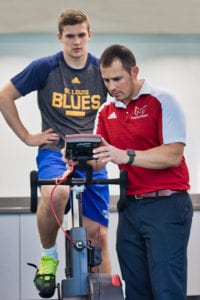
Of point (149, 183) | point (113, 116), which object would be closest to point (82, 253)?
point (149, 183)

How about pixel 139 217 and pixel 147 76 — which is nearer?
pixel 139 217

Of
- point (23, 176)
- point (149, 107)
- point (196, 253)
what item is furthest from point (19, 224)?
point (149, 107)

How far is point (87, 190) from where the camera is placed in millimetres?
2805

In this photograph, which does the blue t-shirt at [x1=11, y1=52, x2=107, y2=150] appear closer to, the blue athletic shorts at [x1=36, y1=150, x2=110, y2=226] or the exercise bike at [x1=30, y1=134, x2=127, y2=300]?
the blue athletic shorts at [x1=36, y1=150, x2=110, y2=226]

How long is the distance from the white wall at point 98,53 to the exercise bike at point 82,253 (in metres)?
2.22

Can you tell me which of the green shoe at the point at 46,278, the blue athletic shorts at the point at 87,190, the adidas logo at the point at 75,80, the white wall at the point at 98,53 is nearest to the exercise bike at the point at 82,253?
the green shoe at the point at 46,278

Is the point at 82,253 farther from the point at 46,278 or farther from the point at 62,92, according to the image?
the point at 62,92

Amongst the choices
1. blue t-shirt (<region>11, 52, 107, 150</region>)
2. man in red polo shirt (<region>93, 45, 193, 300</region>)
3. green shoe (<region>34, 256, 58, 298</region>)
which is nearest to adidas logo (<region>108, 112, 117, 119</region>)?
man in red polo shirt (<region>93, 45, 193, 300</region>)

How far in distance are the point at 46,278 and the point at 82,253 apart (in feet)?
1.67

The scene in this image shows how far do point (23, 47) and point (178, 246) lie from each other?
2646 mm

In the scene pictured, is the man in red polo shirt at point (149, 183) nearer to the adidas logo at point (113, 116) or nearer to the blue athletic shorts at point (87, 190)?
the adidas logo at point (113, 116)

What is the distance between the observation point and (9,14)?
151 inches

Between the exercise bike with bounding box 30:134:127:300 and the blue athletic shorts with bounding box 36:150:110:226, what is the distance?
60cm

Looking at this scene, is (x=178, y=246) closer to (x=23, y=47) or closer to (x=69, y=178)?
(x=69, y=178)
